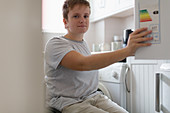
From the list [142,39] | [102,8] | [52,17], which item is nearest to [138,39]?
[142,39]

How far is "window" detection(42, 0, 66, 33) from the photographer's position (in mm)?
3010

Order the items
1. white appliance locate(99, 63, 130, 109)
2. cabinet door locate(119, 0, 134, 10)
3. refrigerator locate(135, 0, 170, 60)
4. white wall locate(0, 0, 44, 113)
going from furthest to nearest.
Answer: cabinet door locate(119, 0, 134, 10) → white appliance locate(99, 63, 130, 109) → refrigerator locate(135, 0, 170, 60) → white wall locate(0, 0, 44, 113)

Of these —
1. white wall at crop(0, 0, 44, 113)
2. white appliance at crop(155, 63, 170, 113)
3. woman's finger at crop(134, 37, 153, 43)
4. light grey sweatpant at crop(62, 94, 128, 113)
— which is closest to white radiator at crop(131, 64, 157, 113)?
white appliance at crop(155, 63, 170, 113)

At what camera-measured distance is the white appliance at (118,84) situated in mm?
1993

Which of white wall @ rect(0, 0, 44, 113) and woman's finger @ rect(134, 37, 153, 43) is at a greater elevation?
woman's finger @ rect(134, 37, 153, 43)

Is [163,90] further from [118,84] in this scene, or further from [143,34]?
[118,84]

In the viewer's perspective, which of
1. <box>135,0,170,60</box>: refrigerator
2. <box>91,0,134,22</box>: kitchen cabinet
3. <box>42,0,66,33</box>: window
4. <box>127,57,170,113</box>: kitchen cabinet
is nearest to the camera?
<box>135,0,170,60</box>: refrigerator

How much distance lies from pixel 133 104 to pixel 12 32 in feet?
6.20

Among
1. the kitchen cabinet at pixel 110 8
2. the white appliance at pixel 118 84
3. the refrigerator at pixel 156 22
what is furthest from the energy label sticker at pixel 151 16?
the kitchen cabinet at pixel 110 8

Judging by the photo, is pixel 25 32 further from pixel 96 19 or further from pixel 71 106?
pixel 96 19

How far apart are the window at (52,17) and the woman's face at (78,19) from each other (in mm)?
1845

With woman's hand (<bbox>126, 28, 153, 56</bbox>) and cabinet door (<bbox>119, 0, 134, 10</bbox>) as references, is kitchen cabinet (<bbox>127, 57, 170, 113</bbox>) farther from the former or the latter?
woman's hand (<bbox>126, 28, 153, 56</bbox>)

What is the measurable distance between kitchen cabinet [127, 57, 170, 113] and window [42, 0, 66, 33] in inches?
61.5

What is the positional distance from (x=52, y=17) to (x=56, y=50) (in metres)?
2.15
